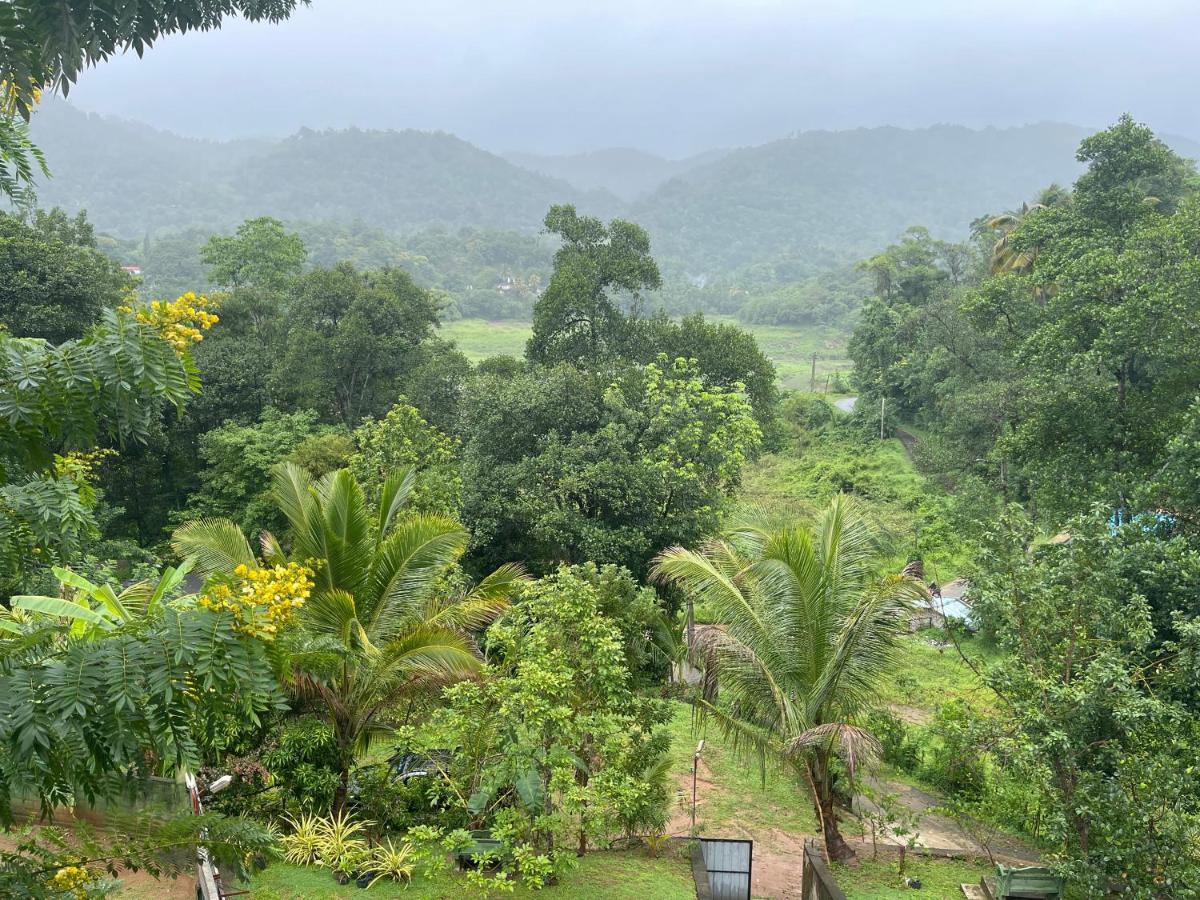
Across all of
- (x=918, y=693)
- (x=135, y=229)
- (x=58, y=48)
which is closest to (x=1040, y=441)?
(x=918, y=693)

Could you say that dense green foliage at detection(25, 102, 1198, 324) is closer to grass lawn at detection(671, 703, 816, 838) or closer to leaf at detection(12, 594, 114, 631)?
grass lawn at detection(671, 703, 816, 838)

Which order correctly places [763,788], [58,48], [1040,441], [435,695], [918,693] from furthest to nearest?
1. [918,693]
2. [1040,441]
3. [763,788]
4. [435,695]
5. [58,48]

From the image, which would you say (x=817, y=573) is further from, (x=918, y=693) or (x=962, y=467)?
(x=962, y=467)

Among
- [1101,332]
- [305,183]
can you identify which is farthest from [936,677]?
[305,183]

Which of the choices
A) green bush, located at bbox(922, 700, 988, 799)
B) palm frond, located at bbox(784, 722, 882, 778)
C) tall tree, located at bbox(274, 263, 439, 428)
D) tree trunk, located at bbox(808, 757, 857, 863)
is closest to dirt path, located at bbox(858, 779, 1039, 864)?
green bush, located at bbox(922, 700, 988, 799)

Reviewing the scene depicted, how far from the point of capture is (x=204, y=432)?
74.1 ft

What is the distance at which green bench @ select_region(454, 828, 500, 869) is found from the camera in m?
7.31

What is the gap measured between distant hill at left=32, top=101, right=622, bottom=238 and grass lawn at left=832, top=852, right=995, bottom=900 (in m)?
132

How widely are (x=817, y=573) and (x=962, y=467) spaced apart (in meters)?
17.6

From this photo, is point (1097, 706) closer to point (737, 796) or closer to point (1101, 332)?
point (737, 796)

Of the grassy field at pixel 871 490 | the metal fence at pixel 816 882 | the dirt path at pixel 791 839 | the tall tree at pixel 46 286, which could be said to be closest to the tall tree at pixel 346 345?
the tall tree at pixel 46 286

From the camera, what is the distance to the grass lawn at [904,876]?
8.79 metres

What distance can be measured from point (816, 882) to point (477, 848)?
3039 millimetres

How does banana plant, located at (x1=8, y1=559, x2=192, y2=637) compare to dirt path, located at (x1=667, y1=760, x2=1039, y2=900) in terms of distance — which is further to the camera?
Result: dirt path, located at (x1=667, y1=760, x2=1039, y2=900)
